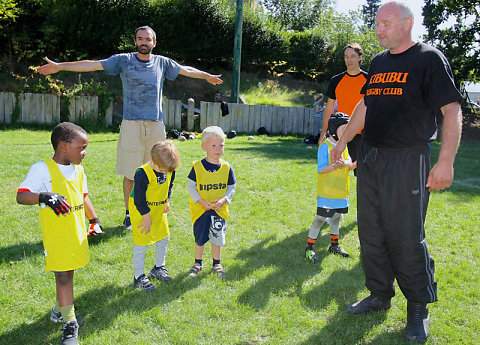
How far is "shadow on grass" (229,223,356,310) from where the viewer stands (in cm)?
397

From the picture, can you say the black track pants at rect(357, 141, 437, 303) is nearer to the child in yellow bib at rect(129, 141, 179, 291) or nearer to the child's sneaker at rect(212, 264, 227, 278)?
the child's sneaker at rect(212, 264, 227, 278)

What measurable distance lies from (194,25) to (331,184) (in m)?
17.9

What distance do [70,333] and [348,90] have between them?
4148mm

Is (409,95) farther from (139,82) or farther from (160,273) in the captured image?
(139,82)

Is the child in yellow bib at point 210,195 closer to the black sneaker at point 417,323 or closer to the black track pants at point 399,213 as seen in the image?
the black track pants at point 399,213

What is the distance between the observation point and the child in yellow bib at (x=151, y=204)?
3.80 m

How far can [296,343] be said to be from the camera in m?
3.22

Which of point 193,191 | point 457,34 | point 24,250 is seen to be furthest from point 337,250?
point 457,34

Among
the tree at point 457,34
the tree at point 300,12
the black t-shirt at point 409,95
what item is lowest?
the black t-shirt at point 409,95

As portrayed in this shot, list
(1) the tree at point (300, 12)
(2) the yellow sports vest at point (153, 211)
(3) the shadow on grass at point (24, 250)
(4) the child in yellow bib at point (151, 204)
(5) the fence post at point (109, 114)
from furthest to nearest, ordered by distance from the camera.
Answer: (1) the tree at point (300, 12), (5) the fence post at point (109, 114), (3) the shadow on grass at point (24, 250), (2) the yellow sports vest at point (153, 211), (4) the child in yellow bib at point (151, 204)

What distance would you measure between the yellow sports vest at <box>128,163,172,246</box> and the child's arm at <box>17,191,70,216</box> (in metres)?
1.10

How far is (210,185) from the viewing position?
4.20 metres

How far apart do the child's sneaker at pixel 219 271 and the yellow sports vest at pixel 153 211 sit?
2.13ft

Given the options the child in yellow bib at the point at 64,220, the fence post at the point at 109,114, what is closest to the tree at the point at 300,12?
the fence post at the point at 109,114
